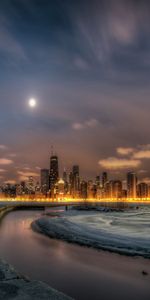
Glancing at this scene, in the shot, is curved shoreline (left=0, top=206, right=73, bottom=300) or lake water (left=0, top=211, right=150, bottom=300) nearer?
curved shoreline (left=0, top=206, right=73, bottom=300)

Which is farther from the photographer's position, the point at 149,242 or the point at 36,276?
the point at 149,242

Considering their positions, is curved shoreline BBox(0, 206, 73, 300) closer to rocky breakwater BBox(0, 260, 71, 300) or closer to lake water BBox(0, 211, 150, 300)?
rocky breakwater BBox(0, 260, 71, 300)

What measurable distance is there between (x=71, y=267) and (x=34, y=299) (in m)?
10.5

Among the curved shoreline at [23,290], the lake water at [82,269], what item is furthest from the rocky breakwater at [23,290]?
the lake water at [82,269]

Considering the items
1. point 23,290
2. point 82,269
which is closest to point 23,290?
point 23,290

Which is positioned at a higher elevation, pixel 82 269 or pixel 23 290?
pixel 23 290

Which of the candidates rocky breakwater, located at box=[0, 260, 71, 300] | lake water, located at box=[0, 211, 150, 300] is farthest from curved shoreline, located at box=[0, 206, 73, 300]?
lake water, located at box=[0, 211, 150, 300]

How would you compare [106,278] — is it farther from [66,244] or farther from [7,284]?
[66,244]

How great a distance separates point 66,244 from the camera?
1116 inches

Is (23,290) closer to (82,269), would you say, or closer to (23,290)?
(23,290)

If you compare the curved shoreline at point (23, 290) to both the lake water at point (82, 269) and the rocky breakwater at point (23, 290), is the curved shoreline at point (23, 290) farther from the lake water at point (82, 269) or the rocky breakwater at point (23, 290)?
the lake water at point (82, 269)

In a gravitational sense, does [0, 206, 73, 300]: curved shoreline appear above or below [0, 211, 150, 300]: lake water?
above

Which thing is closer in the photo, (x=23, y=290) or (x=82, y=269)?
(x=23, y=290)

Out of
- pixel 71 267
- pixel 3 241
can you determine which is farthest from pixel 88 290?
pixel 3 241
